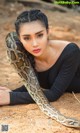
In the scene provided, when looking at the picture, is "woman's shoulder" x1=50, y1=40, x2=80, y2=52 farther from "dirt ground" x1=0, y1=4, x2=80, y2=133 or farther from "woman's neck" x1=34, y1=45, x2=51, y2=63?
"dirt ground" x1=0, y1=4, x2=80, y2=133

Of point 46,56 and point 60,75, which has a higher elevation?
point 46,56

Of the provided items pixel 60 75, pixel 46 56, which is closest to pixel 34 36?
pixel 46 56

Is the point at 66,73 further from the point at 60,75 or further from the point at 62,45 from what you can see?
the point at 62,45

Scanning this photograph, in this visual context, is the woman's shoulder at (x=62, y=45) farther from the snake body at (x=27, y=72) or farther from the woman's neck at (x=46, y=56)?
the snake body at (x=27, y=72)

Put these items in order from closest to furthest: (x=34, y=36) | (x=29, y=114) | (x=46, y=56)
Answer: (x=34, y=36) → (x=29, y=114) → (x=46, y=56)

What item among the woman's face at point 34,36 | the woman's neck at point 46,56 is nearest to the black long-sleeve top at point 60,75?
the woman's neck at point 46,56

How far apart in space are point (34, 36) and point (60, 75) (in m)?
0.62

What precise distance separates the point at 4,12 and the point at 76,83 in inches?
213

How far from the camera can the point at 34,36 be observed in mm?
3607

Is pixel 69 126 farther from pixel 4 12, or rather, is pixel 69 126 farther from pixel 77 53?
pixel 4 12

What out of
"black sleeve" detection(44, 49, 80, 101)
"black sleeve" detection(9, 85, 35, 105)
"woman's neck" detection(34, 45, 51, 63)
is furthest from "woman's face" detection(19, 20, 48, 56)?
"black sleeve" detection(9, 85, 35, 105)

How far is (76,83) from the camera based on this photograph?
4.26 meters

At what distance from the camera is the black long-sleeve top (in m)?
3.95

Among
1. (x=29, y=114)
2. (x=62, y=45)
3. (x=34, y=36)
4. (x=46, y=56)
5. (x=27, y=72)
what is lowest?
(x=29, y=114)
